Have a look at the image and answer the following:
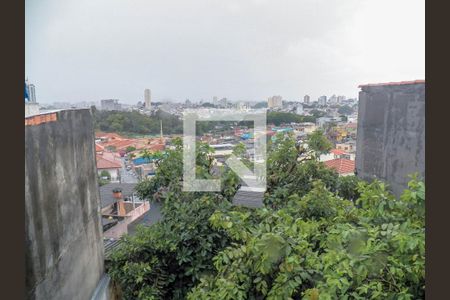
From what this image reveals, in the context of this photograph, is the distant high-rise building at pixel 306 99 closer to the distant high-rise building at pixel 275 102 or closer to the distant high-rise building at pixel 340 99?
the distant high-rise building at pixel 340 99

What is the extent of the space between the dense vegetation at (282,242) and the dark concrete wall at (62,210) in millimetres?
483

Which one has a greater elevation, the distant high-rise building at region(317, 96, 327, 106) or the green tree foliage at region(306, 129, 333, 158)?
the distant high-rise building at region(317, 96, 327, 106)

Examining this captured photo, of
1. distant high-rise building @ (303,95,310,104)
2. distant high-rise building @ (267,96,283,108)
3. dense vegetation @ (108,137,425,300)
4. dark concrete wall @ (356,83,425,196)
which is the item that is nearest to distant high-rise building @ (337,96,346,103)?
distant high-rise building @ (303,95,310,104)

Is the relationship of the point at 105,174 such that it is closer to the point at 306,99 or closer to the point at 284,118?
the point at 306,99

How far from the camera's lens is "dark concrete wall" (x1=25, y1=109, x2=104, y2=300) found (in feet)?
5.88

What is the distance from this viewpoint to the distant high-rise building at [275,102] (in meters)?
4.70

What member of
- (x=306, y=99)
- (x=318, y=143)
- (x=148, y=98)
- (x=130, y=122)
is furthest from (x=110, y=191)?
(x=318, y=143)

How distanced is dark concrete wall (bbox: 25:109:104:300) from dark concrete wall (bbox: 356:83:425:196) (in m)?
3.42

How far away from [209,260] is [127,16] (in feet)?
10.5

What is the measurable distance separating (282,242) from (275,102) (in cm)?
334

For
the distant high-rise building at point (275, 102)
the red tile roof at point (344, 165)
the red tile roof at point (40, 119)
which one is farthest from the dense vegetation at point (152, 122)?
the red tile roof at point (40, 119)

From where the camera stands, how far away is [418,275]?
1562mm

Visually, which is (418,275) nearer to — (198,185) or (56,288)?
(56,288)

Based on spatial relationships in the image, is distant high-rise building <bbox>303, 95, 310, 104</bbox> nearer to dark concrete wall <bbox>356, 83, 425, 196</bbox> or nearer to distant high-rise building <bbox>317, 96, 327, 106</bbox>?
distant high-rise building <bbox>317, 96, 327, 106</bbox>
